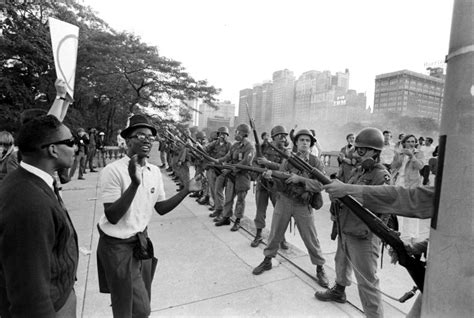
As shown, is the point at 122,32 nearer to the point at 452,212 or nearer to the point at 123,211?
the point at 123,211

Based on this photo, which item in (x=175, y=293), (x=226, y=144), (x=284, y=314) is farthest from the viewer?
(x=226, y=144)

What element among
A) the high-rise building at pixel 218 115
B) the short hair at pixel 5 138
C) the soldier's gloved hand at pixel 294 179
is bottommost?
the soldier's gloved hand at pixel 294 179

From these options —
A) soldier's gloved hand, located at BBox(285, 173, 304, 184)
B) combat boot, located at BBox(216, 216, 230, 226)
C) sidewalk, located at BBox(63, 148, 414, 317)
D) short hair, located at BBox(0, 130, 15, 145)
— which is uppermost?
short hair, located at BBox(0, 130, 15, 145)

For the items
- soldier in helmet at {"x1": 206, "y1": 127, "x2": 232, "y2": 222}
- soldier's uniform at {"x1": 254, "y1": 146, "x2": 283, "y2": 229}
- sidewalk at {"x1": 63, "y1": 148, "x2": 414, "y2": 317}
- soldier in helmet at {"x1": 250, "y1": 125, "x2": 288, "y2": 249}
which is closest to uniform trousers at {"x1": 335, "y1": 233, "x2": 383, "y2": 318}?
sidewalk at {"x1": 63, "y1": 148, "x2": 414, "y2": 317}

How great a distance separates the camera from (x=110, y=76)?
14703mm

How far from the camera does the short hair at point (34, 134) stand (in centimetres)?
132

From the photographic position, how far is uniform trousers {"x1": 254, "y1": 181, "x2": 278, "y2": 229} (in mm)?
4422

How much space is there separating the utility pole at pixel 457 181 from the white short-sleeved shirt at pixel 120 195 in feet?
5.70

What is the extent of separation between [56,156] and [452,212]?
178 cm

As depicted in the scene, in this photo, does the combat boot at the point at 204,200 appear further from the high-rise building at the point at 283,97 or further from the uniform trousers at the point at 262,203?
the high-rise building at the point at 283,97

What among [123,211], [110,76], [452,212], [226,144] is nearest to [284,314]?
[123,211]

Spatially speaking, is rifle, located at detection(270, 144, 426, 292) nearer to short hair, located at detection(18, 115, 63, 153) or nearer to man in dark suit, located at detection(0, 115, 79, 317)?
man in dark suit, located at detection(0, 115, 79, 317)

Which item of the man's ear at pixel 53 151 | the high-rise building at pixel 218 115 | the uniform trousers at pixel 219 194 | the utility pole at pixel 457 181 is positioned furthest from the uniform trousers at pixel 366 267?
the high-rise building at pixel 218 115

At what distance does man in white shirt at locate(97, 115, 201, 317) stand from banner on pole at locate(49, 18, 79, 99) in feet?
3.55
